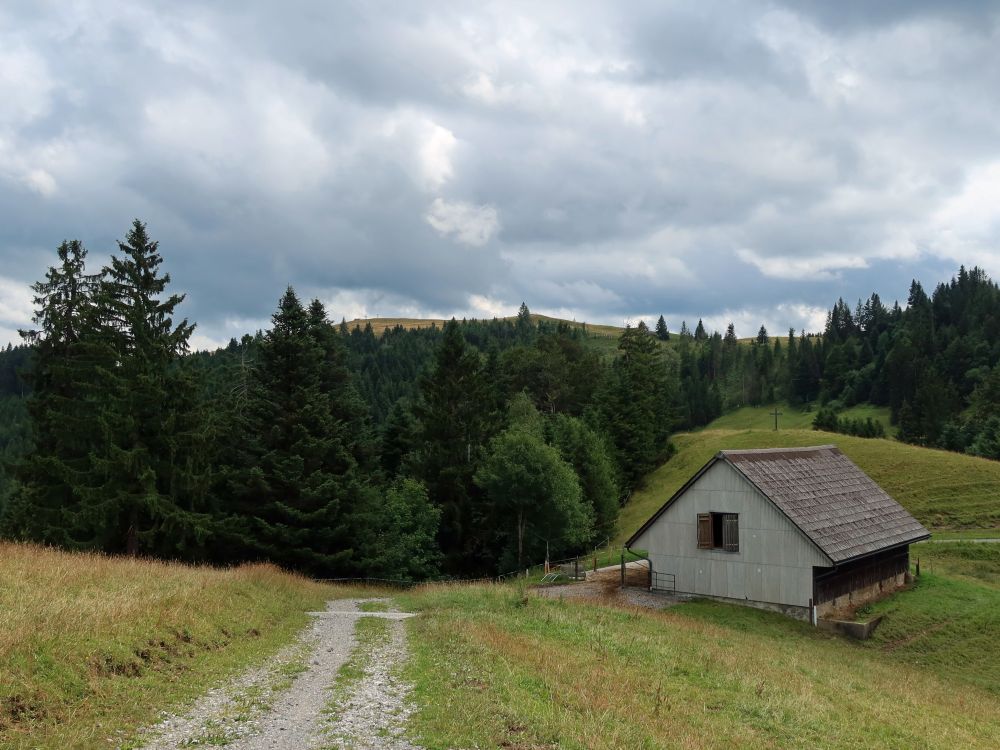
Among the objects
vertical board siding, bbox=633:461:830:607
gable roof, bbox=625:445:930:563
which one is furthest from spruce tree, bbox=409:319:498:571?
vertical board siding, bbox=633:461:830:607

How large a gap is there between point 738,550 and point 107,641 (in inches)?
1194

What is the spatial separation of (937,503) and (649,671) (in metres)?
53.3

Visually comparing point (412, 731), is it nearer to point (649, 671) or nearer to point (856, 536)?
point (649, 671)

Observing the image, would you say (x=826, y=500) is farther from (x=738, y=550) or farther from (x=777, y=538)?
(x=738, y=550)

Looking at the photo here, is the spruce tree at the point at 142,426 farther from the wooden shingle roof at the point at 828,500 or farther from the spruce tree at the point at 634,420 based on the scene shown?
the spruce tree at the point at 634,420

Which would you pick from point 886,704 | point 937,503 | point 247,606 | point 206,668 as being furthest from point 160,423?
point 937,503

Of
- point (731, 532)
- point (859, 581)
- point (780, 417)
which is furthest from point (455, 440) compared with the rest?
point (780, 417)

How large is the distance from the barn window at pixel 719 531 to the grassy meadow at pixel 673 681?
574cm

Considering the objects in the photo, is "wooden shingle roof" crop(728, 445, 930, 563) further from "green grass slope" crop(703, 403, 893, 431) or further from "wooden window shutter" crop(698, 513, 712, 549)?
"green grass slope" crop(703, 403, 893, 431)

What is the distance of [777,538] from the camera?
33.6 m

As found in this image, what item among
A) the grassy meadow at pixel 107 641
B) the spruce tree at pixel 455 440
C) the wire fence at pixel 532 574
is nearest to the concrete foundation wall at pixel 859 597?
the wire fence at pixel 532 574

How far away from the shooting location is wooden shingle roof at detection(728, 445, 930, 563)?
33.7 meters

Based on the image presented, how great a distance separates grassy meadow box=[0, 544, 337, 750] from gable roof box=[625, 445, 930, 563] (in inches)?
951

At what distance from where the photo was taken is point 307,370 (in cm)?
4334
